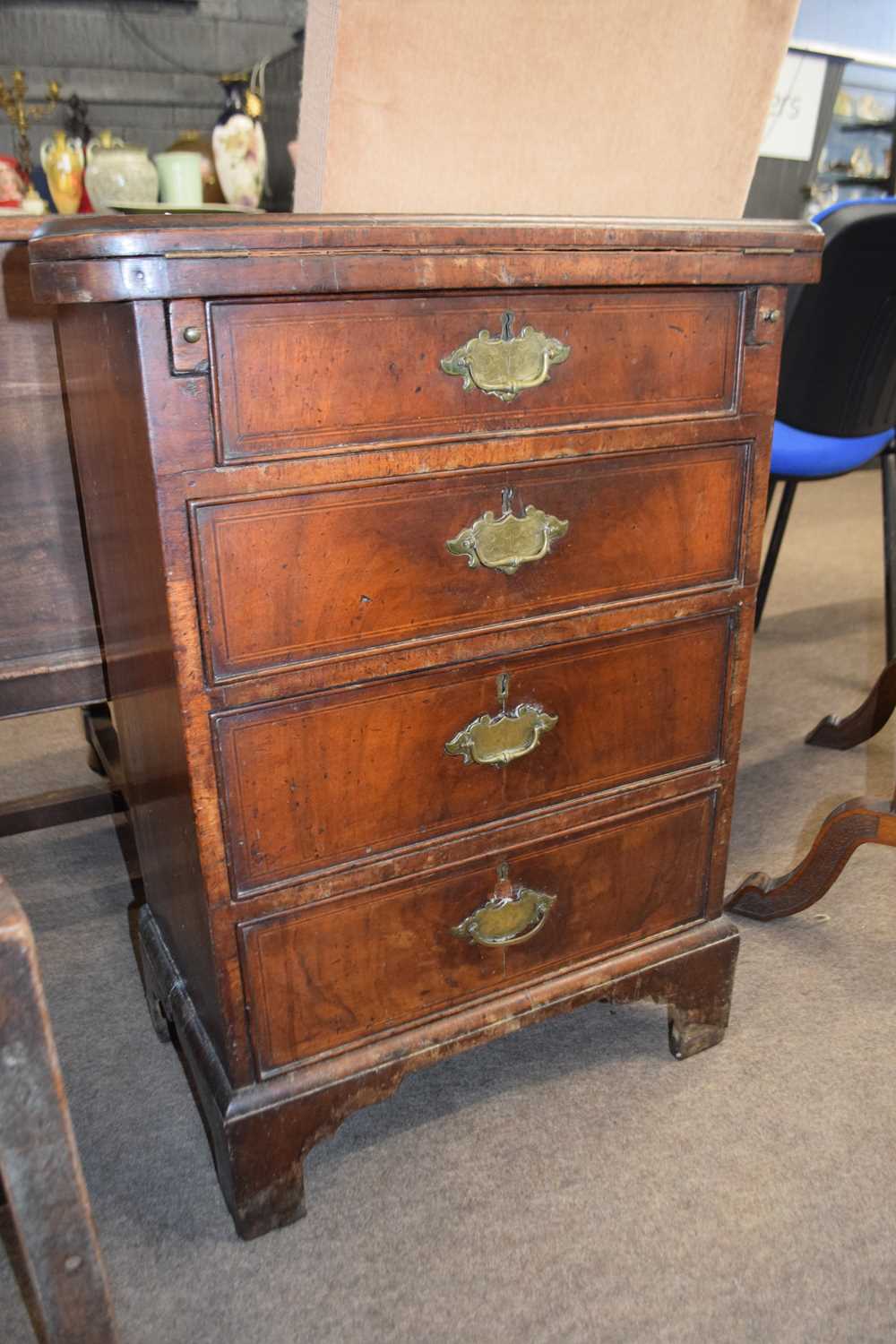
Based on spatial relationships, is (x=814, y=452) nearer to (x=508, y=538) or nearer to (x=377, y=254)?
(x=508, y=538)

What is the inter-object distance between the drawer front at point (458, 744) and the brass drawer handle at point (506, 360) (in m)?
0.27

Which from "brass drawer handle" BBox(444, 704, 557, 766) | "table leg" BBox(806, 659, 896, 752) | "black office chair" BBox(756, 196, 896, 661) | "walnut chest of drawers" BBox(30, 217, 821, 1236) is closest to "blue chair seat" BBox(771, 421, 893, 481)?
"black office chair" BBox(756, 196, 896, 661)

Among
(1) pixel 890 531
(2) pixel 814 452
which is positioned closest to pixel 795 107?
(1) pixel 890 531

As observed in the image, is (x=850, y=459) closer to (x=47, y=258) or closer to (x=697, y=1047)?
(x=697, y=1047)

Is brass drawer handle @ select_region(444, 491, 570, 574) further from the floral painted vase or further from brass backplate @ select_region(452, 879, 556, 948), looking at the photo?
the floral painted vase

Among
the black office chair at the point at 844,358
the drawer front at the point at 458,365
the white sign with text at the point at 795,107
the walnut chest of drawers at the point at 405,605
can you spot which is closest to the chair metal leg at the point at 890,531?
the black office chair at the point at 844,358

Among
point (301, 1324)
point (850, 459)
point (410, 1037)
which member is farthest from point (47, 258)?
point (850, 459)

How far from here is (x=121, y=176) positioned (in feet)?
4.50

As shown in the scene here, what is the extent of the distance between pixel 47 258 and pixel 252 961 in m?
0.65

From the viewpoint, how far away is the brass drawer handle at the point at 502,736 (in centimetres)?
105

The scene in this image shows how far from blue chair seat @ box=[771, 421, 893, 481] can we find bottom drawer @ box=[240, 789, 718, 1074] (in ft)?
3.88

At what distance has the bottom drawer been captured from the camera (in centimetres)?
104

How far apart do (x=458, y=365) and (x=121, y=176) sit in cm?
75

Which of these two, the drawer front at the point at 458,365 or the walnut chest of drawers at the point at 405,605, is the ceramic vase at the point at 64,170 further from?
the drawer front at the point at 458,365
